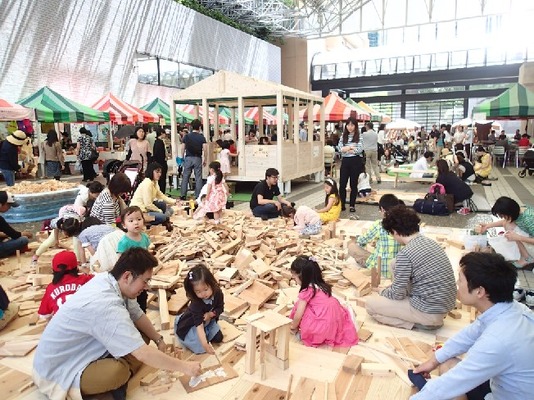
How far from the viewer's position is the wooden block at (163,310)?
4590mm

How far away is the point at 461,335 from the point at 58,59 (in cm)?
2026

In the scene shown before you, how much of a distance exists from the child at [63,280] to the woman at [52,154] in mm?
11830

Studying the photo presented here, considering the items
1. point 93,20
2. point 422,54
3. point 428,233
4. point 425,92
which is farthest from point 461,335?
point 425,92

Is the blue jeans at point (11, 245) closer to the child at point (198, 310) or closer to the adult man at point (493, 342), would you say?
Answer: the child at point (198, 310)

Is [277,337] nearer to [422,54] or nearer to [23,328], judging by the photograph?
[23,328]

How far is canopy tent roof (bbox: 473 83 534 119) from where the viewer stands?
11648 millimetres

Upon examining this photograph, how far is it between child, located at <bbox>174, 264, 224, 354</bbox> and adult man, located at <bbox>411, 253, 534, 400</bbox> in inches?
80.5

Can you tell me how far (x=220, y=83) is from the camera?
13.0m

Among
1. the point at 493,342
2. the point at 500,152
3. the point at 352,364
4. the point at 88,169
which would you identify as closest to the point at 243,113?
the point at 88,169

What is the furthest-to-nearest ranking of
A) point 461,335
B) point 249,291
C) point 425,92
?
point 425,92 → point 249,291 → point 461,335

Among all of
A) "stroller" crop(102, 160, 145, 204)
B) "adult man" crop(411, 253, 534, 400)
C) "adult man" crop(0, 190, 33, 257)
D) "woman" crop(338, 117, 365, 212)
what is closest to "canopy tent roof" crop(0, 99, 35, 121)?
"stroller" crop(102, 160, 145, 204)

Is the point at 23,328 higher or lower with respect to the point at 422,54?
lower

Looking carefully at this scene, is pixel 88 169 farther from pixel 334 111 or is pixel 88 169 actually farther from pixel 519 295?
pixel 519 295

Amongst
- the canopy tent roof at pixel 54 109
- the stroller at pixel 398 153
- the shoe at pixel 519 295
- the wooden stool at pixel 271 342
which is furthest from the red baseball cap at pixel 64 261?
the stroller at pixel 398 153
